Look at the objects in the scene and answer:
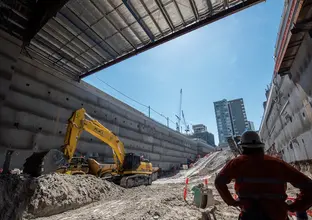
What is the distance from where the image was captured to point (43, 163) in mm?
7086

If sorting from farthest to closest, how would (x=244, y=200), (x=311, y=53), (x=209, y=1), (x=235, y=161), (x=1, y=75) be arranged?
1. (x=1, y=75)
2. (x=209, y=1)
3. (x=311, y=53)
4. (x=235, y=161)
5. (x=244, y=200)

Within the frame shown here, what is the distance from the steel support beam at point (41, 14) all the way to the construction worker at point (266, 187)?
8234mm

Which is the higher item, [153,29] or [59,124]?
[153,29]

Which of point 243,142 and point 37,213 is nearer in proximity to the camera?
point 243,142

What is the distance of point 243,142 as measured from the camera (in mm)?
2242

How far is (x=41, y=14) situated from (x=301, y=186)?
10.6 meters

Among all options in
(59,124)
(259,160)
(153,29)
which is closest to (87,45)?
(153,29)

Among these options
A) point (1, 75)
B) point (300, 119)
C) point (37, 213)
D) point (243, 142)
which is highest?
point (1, 75)

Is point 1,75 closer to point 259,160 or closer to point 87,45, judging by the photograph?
point 87,45

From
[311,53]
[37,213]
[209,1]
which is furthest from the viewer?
[209,1]

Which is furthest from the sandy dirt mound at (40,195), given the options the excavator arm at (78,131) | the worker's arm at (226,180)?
the worker's arm at (226,180)

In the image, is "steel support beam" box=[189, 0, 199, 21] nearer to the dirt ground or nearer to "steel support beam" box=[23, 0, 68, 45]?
"steel support beam" box=[23, 0, 68, 45]

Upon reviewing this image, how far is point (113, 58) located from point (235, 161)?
10.6 meters

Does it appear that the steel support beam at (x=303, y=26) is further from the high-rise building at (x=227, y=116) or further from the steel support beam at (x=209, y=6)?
the high-rise building at (x=227, y=116)
